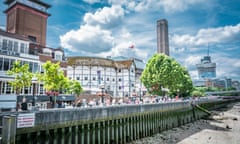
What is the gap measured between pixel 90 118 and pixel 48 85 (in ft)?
45.8

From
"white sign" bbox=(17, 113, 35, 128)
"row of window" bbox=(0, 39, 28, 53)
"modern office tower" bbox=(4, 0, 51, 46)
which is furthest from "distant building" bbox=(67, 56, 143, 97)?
"white sign" bbox=(17, 113, 35, 128)

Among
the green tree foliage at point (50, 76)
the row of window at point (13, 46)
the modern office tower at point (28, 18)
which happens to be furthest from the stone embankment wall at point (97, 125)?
the modern office tower at point (28, 18)

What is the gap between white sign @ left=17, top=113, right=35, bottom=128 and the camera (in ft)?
30.2

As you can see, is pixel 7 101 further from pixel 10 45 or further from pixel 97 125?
pixel 97 125

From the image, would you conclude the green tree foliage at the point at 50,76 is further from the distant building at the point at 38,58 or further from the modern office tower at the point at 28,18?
the modern office tower at the point at 28,18

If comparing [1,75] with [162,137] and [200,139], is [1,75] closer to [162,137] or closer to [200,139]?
[162,137]

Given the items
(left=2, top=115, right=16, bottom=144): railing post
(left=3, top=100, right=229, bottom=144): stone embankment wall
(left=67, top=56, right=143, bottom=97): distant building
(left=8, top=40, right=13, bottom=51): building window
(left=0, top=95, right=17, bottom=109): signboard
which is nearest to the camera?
(left=2, top=115, right=16, bottom=144): railing post

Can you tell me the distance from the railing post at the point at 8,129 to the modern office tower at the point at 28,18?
36.2m

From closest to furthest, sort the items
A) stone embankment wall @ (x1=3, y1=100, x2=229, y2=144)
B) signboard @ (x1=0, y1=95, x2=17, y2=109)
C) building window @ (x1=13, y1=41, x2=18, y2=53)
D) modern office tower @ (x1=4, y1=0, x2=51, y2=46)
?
1. stone embankment wall @ (x1=3, y1=100, x2=229, y2=144)
2. signboard @ (x1=0, y1=95, x2=17, y2=109)
3. building window @ (x1=13, y1=41, x2=18, y2=53)
4. modern office tower @ (x1=4, y1=0, x2=51, y2=46)

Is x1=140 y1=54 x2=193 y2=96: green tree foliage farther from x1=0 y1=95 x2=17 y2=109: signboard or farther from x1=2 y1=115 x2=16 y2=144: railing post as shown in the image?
x1=2 y1=115 x2=16 y2=144: railing post

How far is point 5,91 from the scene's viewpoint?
25281 millimetres

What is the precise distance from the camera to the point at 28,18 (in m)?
40.8

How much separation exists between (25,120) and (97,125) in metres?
5.68

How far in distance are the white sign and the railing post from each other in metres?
A: 0.49
